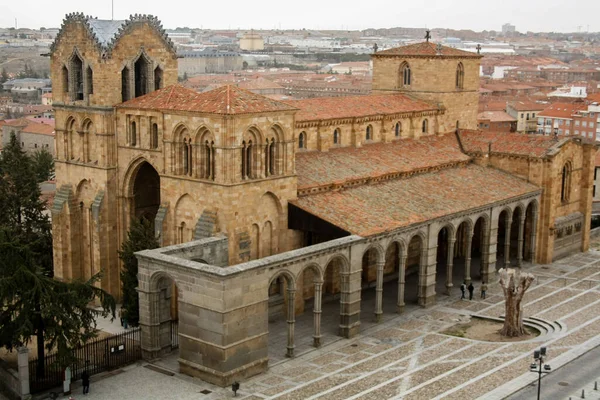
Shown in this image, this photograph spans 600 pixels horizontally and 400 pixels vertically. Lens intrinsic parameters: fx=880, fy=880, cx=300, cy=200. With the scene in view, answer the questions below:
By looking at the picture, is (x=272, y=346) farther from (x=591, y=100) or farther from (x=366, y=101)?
(x=591, y=100)

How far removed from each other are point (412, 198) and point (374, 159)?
202 inches

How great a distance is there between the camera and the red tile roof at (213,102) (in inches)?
1832

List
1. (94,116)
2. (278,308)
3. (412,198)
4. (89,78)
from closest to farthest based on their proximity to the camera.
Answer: (278,308), (94,116), (89,78), (412,198)

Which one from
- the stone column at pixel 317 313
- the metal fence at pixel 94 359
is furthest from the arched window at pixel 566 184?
the metal fence at pixel 94 359

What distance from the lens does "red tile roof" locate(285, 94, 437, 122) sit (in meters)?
58.8

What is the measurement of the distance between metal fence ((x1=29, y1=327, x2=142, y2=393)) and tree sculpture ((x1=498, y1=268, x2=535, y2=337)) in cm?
1977

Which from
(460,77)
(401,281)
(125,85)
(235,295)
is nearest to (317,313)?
(235,295)

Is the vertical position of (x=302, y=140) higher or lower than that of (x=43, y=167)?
higher

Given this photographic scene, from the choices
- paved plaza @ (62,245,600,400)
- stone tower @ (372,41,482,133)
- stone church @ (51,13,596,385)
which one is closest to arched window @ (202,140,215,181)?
stone church @ (51,13,596,385)

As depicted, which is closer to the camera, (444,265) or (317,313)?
(317,313)

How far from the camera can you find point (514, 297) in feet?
157

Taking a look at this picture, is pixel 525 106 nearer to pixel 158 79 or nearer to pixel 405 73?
pixel 405 73

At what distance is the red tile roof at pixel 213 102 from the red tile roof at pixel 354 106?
7.24 metres

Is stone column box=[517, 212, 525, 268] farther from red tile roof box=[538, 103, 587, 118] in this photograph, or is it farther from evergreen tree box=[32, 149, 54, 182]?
red tile roof box=[538, 103, 587, 118]
